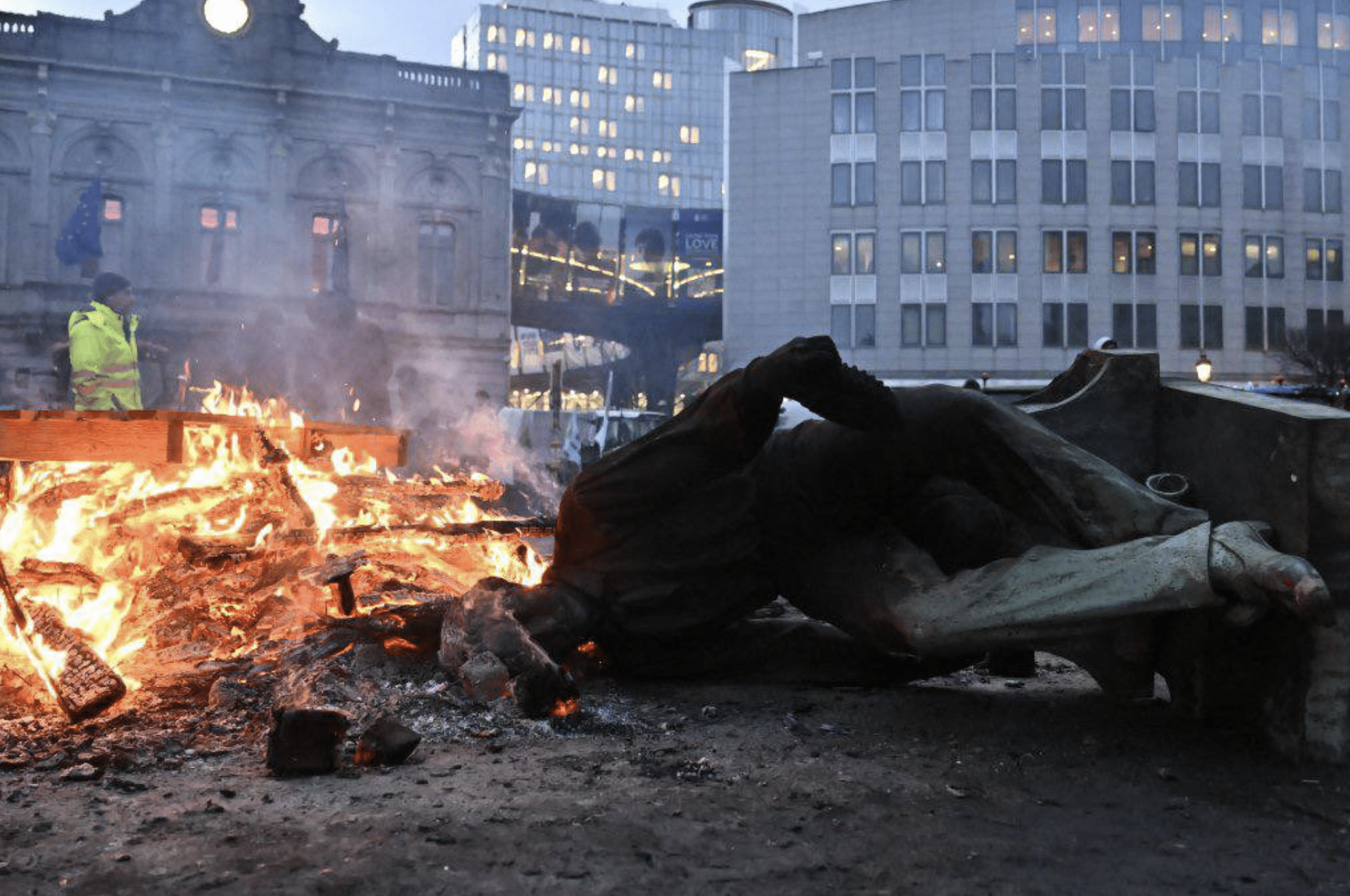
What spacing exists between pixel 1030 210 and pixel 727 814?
39217 millimetres

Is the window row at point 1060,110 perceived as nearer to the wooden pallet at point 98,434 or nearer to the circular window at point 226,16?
the circular window at point 226,16

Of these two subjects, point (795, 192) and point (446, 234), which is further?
point (795, 192)

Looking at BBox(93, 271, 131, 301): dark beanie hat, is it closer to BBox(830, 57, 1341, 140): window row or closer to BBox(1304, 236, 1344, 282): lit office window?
BBox(830, 57, 1341, 140): window row

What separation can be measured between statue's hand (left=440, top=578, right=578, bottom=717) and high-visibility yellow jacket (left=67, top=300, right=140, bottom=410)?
6.90m

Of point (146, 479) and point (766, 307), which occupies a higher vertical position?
point (766, 307)

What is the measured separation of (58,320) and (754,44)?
9271 centimetres

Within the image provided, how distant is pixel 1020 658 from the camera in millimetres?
5531

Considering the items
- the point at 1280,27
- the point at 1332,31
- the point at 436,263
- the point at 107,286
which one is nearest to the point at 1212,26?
the point at 1280,27

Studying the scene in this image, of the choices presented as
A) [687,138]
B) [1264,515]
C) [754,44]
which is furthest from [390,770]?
[754,44]

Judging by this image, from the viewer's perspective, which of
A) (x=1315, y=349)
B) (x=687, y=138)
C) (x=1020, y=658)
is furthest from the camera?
(x=687, y=138)

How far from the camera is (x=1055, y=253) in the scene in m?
39.0

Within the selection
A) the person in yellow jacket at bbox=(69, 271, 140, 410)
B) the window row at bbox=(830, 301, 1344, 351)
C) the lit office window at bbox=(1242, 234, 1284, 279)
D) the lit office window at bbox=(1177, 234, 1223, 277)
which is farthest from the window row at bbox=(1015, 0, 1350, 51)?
the person in yellow jacket at bbox=(69, 271, 140, 410)

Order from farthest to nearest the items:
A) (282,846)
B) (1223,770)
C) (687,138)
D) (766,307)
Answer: (687,138) < (766,307) < (1223,770) < (282,846)

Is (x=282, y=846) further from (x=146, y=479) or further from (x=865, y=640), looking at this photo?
(x=146, y=479)
